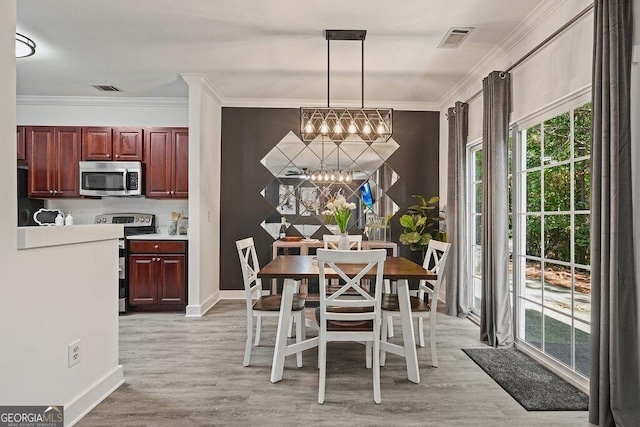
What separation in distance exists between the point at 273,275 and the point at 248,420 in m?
0.91

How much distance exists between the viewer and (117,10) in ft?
10.3

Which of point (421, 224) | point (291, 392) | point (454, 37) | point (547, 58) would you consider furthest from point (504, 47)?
point (291, 392)

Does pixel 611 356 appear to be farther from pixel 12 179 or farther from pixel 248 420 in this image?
pixel 12 179

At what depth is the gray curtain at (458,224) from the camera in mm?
4672

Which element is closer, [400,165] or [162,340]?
[162,340]

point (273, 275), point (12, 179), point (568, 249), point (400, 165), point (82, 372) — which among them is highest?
point (400, 165)

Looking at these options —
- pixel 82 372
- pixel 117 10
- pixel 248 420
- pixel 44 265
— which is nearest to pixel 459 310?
pixel 248 420

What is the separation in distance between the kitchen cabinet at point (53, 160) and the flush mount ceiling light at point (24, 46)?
59.0 inches

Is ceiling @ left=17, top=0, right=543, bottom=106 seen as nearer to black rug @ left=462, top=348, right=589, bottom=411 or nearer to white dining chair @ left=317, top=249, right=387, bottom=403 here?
white dining chair @ left=317, top=249, right=387, bottom=403

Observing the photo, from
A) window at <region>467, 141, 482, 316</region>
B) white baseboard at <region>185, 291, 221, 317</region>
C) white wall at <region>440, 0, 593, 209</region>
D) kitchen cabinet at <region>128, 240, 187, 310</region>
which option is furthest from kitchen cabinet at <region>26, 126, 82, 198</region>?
white wall at <region>440, 0, 593, 209</region>

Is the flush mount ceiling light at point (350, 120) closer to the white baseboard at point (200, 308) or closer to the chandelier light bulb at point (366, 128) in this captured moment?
the chandelier light bulb at point (366, 128)

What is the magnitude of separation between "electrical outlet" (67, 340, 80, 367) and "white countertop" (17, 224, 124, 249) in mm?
580

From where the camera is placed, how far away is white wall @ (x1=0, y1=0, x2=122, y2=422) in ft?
5.96

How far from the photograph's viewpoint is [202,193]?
4.90 m
